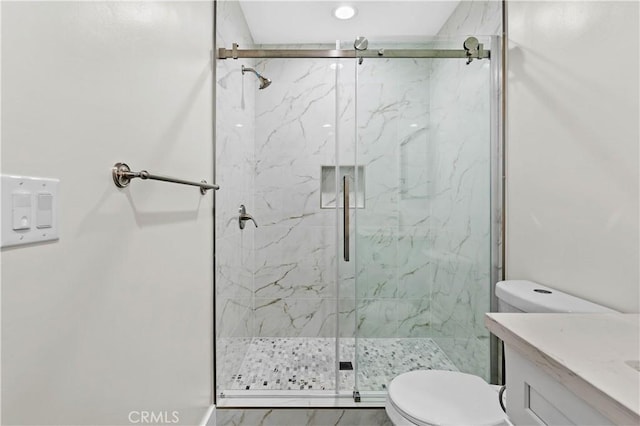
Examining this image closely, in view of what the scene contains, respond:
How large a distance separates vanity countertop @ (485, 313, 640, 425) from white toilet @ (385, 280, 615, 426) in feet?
1.23

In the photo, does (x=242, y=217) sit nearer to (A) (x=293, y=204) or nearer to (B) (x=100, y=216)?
(A) (x=293, y=204)

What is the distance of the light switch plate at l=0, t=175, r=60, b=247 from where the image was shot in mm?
505

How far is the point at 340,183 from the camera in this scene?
209cm

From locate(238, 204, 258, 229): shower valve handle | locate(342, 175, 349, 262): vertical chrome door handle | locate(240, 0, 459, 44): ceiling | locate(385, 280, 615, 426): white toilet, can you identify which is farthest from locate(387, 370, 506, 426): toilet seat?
locate(240, 0, 459, 44): ceiling

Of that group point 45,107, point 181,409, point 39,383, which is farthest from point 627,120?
point 181,409

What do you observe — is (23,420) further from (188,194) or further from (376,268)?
(376,268)

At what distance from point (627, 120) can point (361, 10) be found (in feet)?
5.54

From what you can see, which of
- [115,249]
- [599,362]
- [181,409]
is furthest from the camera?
[181,409]

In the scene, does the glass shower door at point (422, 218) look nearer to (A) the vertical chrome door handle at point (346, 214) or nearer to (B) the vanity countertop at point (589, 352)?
(A) the vertical chrome door handle at point (346, 214)

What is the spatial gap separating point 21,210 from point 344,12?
2.17m

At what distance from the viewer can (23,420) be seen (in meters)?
0.58

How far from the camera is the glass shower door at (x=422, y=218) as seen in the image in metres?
1.66

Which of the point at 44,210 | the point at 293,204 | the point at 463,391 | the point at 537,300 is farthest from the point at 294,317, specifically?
the point at 44,210

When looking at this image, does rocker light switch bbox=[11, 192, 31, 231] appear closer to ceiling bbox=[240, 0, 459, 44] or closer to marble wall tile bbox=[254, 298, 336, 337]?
ceiling bbox=[240, 0, 459, 44]
